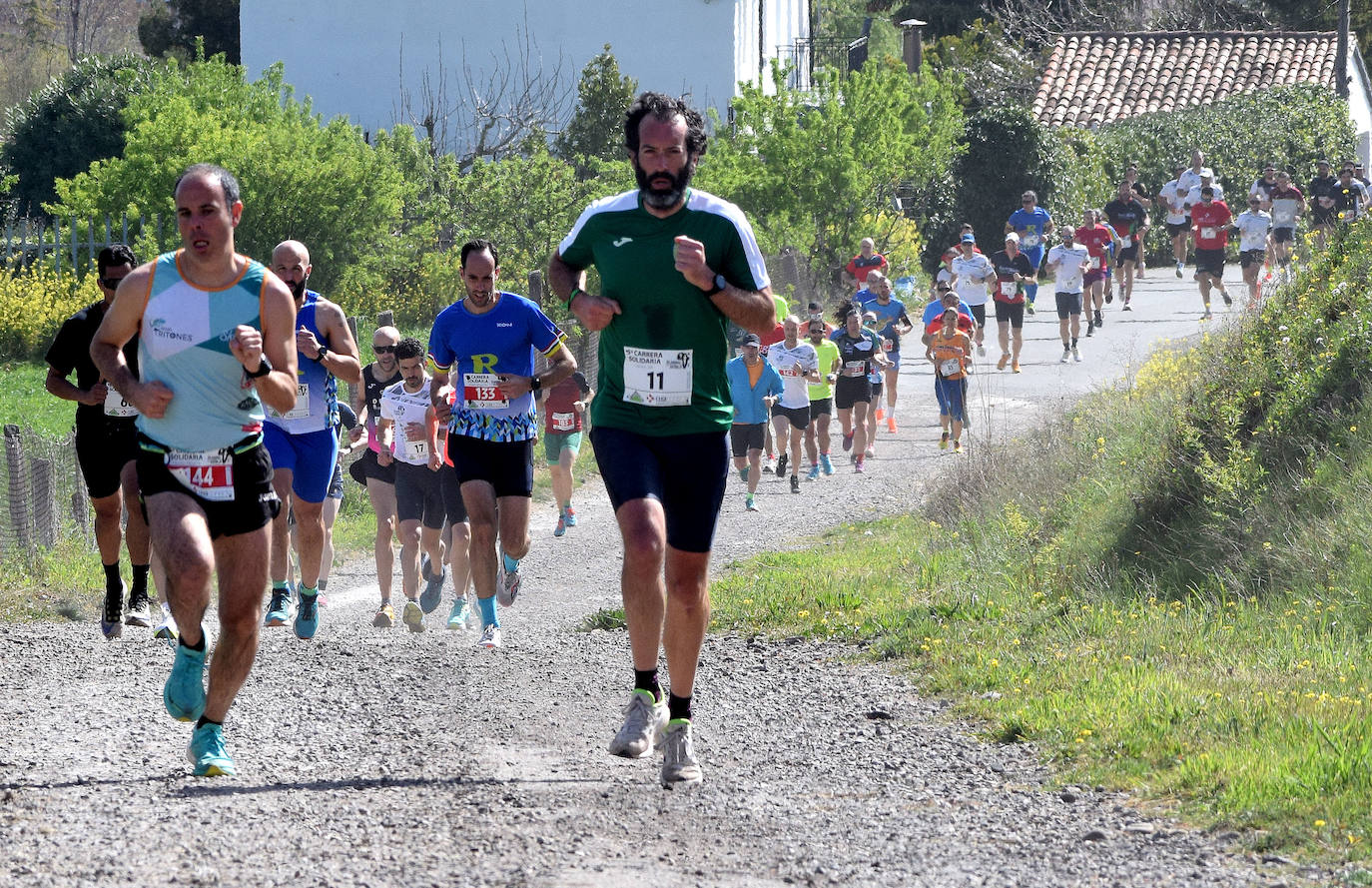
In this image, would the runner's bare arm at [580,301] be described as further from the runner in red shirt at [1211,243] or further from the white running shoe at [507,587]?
the runner in red shirt at [1211,243]

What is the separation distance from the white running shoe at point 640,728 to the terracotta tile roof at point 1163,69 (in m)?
37.4

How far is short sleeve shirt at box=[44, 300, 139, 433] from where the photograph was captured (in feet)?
28.4

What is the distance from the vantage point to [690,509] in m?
5.91

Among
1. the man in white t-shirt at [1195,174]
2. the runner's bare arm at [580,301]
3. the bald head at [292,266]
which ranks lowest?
the runner's bare arm at [580,301]

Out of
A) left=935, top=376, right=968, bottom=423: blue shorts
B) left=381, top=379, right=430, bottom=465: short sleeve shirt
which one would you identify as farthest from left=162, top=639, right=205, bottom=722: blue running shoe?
left=935, top=376, right=968, bottom=423: blue shorts

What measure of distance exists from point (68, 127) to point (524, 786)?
30.6 metres

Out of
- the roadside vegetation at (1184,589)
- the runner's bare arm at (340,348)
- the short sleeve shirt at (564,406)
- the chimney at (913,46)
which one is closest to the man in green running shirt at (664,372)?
the roadside vegetation at (1184,589)

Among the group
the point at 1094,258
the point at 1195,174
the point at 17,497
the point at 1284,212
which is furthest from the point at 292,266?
the point at 1195,174

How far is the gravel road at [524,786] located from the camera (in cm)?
493

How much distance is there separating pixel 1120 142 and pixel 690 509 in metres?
33.0

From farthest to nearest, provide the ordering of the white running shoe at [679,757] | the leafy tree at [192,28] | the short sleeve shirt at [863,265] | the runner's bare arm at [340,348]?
the leafy tree at [192,28] < the short sleeve shirt at [863,265] < the runner's bare arm at [340,348] < the white running shoe at [679,757]

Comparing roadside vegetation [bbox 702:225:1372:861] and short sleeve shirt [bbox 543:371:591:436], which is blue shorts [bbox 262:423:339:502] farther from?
short sleeve shirt [bbox 543:371:591:436]

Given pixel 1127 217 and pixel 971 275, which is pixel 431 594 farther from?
pixel 1127 217

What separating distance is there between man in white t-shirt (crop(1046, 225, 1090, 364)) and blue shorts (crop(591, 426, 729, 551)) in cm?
1866
